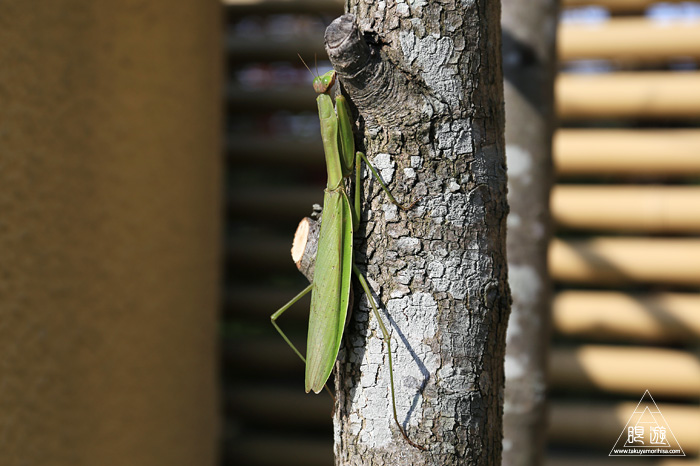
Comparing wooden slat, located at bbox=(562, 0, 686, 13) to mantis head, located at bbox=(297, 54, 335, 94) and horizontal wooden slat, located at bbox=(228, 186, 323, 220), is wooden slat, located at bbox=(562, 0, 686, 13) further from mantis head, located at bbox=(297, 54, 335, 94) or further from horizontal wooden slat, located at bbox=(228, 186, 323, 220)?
mantis head, located at bbox=(297, 54, 335, 94)

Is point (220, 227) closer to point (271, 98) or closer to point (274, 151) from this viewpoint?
point (274, 151)

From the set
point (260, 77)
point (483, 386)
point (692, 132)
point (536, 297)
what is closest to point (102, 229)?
point (260, 77)

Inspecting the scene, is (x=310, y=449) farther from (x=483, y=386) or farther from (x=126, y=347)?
(x=483, y=386)

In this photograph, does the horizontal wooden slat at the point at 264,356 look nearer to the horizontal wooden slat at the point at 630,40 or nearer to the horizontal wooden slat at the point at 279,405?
the horizontal wooden slat at the point at 279,405

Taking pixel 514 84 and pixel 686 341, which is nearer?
pixel 514 84

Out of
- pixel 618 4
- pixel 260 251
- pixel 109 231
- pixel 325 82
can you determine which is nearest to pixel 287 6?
pixel 260 251

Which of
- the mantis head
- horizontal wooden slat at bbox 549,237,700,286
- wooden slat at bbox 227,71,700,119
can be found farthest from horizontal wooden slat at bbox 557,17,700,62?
the mantis head

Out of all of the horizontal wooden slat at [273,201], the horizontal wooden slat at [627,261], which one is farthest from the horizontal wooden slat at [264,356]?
the horizontal wooden slat at [627,261]
